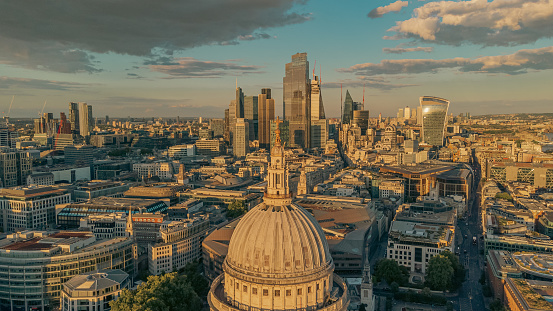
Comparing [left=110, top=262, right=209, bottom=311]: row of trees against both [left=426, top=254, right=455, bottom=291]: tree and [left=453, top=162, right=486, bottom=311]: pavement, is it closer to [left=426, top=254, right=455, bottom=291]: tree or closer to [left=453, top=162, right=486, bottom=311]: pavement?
[left=426, top=254, right=455, bottom=291]: tree

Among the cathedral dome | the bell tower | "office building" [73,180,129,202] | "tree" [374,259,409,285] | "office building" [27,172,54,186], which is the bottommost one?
"tree" [374,259,409,285]

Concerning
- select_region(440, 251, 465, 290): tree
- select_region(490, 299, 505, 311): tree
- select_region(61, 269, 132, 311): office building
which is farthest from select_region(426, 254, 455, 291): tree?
select_region(61, 269, 132, 311): office building

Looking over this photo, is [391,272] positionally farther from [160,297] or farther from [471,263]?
[160,297]

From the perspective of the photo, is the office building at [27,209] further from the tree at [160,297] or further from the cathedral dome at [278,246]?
the cathedral dome at [278,246]

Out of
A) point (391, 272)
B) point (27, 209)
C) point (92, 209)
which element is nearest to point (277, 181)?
point (391, 272)

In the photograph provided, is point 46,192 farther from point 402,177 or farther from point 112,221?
point 402,177

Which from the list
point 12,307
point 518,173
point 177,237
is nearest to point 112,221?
point 177,237
